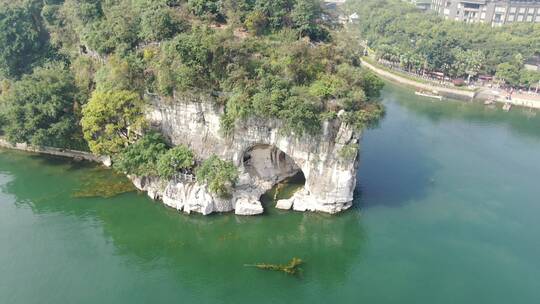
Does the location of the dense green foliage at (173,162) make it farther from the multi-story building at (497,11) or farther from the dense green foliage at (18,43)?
the multi-story building at (497,11)

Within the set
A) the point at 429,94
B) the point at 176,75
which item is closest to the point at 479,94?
the point at 429,94

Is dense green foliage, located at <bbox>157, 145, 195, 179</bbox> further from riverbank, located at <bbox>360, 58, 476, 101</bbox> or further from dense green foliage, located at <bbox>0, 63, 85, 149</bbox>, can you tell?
riverbank, located at <bbox>360, 58, 476, 101</bbox>

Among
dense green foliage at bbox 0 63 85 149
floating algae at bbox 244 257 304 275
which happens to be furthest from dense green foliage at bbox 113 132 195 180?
floating algae at bbox 244 257 304 275

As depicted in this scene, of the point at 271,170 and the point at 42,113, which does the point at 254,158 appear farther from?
the point at 42,113

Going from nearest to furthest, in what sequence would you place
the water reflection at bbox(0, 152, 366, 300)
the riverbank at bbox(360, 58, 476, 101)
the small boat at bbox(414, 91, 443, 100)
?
1. the water reflection at bbox(0, 152, 366, 300)
2. the small boat at bbox(414, 91, 443, 100)
3. the riverbank at bbox(360, 58, 476, 101)

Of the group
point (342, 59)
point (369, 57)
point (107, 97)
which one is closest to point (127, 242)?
point (107, 97)

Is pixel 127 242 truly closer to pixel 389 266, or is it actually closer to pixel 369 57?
pixel 389 266
